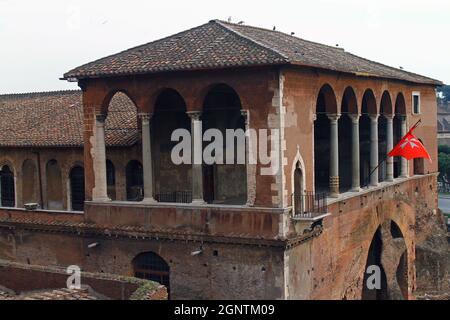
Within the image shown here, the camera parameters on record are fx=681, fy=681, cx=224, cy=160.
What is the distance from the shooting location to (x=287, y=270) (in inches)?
745

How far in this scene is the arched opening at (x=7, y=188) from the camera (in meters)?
28.3

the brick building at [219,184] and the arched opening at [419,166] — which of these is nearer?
the brick building at [219,184]

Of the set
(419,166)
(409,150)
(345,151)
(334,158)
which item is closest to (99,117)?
(334,158)

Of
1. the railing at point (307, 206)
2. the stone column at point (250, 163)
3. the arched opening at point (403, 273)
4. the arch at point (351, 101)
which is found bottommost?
the arched opening at point (403, 273)

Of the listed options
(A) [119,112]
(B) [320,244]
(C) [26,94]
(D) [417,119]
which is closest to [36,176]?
(A) [119,112]

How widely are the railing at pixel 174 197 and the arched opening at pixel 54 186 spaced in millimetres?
5655

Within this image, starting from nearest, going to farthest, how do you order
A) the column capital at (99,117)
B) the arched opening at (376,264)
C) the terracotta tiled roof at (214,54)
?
1. the terracotta tiled roof at (214,54)
2. the column capital at (99,117)
3. the arched opening at (376,264)

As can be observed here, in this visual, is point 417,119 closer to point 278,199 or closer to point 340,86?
point 340,86

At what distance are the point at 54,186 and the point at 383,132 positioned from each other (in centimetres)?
1458

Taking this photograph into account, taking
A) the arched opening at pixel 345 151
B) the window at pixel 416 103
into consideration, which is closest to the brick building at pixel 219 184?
the arched opening at pixel 345 151

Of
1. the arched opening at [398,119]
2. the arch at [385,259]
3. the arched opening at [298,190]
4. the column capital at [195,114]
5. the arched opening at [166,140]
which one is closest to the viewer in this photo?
the arched opening at [298,190]

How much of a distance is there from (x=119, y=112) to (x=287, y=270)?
11.4 meters

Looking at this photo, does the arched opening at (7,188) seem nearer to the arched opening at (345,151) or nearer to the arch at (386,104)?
the arched opening at (345,151)

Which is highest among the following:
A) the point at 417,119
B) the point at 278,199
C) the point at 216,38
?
the point at 216,38
